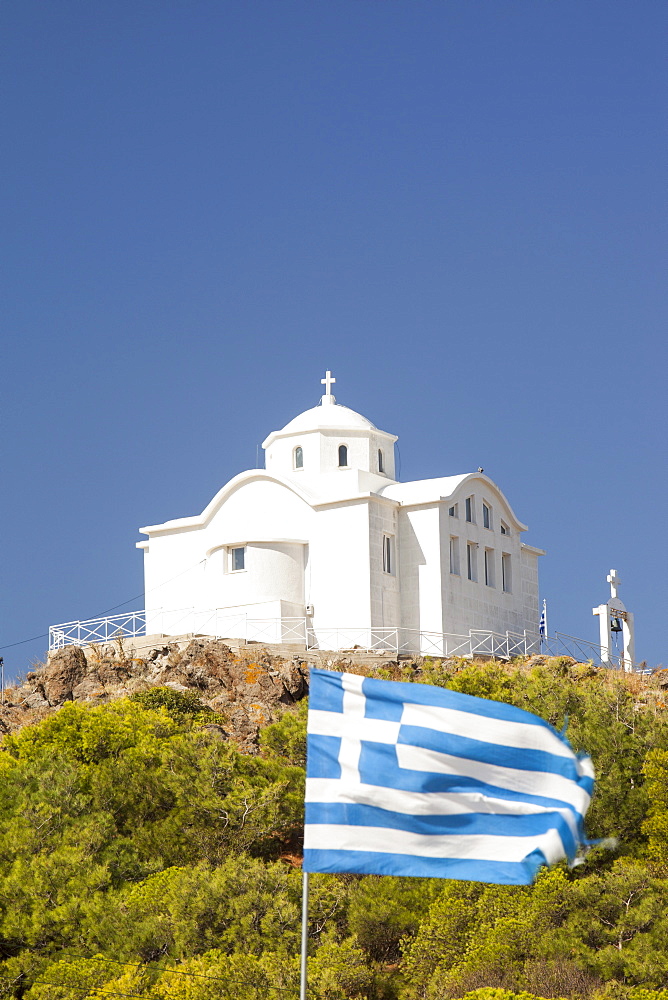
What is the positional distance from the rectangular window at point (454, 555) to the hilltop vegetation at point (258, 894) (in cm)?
A: 1378

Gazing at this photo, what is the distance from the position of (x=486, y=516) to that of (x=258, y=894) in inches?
880

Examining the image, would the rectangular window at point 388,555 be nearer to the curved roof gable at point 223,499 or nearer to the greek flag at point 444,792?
the curved roof gable at point 223,499

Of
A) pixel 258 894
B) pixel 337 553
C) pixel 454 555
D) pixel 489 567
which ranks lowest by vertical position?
pixel 258 894

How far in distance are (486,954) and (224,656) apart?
14.3 meters

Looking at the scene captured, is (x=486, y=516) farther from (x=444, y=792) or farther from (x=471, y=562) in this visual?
(x=444, y=792)

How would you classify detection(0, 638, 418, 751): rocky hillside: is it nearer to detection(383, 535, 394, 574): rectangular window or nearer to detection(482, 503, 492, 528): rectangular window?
detection(383, 535, 394, 574): rectangular window

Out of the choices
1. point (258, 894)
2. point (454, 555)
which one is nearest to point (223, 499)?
point (454, 555)

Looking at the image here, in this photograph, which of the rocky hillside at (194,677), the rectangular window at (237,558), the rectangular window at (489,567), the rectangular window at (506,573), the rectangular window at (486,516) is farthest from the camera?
the rectangular window at (506,573)

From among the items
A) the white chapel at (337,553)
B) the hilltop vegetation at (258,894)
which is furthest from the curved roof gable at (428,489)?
the hilltop vegetation at (258,894)

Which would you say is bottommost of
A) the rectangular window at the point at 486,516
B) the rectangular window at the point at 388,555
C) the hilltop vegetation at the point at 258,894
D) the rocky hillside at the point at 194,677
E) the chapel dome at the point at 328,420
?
the hilltop vegetation at the point at 258,894

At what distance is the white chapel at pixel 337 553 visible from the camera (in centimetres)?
3850

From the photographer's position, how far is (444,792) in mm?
11961

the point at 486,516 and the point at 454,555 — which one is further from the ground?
the point at 486,516

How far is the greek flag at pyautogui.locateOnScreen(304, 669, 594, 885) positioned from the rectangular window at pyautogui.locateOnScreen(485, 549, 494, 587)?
30.1 metres
